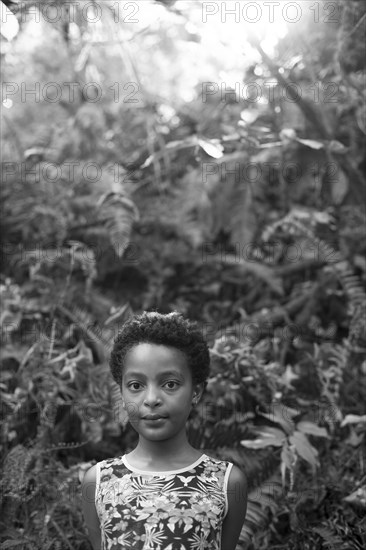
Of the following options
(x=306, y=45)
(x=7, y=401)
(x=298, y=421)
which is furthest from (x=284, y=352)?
(x=306, y=45)

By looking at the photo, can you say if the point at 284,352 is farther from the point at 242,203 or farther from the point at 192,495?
the point at 192,495

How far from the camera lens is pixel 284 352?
384cm

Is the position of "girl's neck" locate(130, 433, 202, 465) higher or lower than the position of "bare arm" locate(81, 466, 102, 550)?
higher

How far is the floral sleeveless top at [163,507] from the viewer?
2.12 m

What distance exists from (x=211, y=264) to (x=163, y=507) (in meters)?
2.69

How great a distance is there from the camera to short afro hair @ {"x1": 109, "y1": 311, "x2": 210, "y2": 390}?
7.54ft

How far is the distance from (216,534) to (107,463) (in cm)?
45

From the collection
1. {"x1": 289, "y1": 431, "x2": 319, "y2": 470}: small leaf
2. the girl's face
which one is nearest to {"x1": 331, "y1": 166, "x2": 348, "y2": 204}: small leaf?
{"x1": 289, "y1": 431, "x2": 319, "y2": 470}: small leaf

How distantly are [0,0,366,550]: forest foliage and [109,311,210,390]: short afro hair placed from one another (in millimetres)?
771

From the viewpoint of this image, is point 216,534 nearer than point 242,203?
Yes

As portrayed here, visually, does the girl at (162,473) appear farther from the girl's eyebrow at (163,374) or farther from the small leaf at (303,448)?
the small leaf at (303,448)

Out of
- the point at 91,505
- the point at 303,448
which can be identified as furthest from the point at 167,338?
the point at 303,448

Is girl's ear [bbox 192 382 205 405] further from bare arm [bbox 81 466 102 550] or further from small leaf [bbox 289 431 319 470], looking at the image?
small leaf [bbox 289 431 319 470]

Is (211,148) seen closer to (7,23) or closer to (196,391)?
(7,23)
